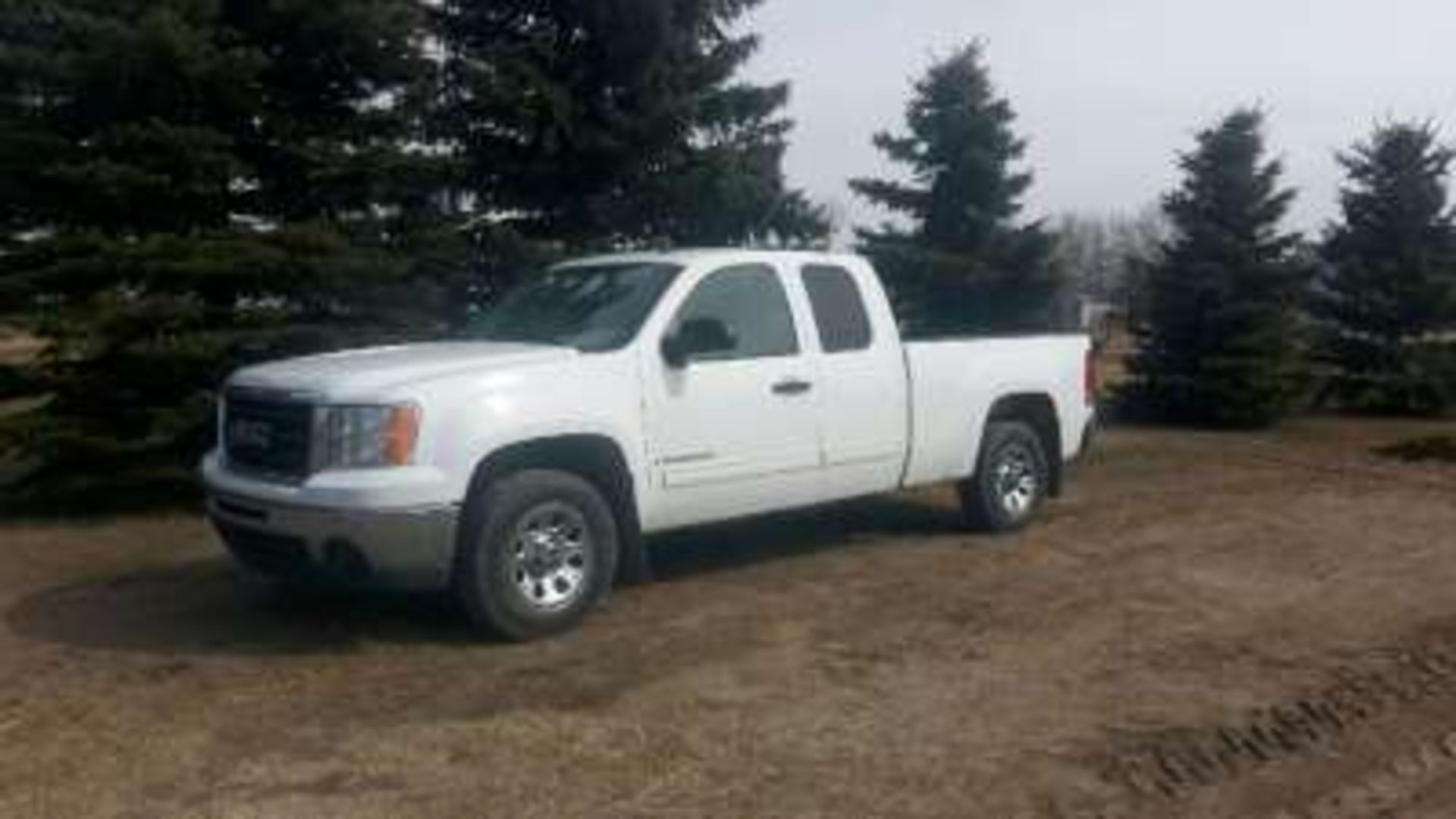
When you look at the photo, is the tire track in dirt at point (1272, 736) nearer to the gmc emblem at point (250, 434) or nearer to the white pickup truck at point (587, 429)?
the white pickup truck at point (587, 429)

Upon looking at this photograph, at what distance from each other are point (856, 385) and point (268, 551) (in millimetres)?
3515

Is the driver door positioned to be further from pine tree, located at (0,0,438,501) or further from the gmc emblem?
pine tree, located at (0,0,438,501)

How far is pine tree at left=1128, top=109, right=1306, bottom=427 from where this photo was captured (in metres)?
19.9

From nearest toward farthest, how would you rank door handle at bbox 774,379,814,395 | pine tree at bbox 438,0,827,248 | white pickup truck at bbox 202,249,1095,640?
white pickup truck at bbox 202,249,1095,640 → door handle at bbox 774,379,814,395 → pine tree at bbox 438,0,827,248

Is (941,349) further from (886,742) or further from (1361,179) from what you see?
(1361,179)

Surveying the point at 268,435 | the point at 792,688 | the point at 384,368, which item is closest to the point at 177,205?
the point at 268,435

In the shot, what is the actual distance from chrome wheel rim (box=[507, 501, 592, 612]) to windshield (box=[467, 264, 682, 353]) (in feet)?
3.09

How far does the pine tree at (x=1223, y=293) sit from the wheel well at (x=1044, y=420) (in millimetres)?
9473

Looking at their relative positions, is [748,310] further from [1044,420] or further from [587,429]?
[1044,420]

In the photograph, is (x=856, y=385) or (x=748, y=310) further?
(x=856, y=385)

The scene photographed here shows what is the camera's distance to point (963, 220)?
63.1ft

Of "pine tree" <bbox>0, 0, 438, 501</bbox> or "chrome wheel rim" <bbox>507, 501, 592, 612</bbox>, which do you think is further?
"pine tree" <bbox>0, 0, 438, 501</bbox>

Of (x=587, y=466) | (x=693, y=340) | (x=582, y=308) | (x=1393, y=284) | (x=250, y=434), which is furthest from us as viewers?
(x=1393, y=284)

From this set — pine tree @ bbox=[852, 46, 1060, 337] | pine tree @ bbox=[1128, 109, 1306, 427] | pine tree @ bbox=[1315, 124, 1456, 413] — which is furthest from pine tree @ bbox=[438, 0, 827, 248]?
pine tree @ bbox=[1315, 124, 1456, 413]
